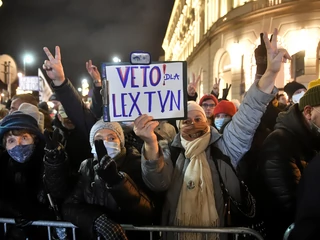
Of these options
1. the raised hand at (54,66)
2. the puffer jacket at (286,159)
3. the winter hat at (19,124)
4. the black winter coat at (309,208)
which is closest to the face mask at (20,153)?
the winter hat at (19,124)

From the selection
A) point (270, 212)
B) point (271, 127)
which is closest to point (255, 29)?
point (271, 127)

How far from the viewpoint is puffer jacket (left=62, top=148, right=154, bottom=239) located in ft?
8.07

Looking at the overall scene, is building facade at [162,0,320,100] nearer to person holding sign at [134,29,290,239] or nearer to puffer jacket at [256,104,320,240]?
puffer jacket at [256,104,320,240]

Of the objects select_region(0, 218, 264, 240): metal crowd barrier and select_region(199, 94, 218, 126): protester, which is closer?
select_region(0, 218, 264, 240): metal crowd barrier

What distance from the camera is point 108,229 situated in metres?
2.45

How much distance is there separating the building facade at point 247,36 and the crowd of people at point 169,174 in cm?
933

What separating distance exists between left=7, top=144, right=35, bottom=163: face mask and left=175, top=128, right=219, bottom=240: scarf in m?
1.40

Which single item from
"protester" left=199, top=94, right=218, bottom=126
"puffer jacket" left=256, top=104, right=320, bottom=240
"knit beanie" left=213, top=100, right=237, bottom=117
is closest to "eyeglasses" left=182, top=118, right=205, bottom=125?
"puffer jacket" left=256, top=104, right=320, bottom=240

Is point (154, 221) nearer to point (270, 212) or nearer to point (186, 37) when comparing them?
point (270, 212)

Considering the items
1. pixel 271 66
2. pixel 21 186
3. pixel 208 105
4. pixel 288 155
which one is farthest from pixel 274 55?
pixel 208 105

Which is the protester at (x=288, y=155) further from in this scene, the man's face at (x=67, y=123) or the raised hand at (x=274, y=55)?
the man's face at (x=67, y=123)

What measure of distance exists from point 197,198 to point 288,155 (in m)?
0.81

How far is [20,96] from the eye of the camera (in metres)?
4.83

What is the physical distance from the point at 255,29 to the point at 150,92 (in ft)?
59.0
